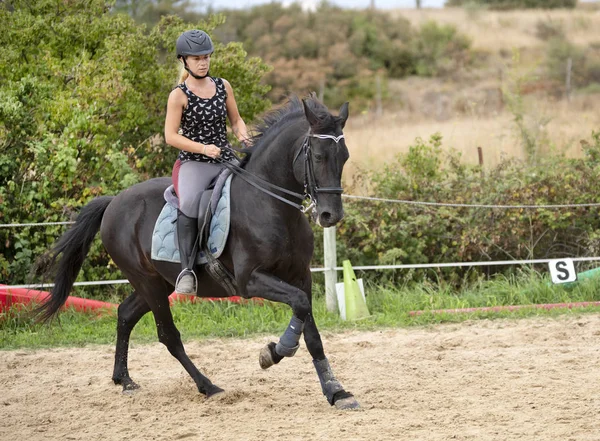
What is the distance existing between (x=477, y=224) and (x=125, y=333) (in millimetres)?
5100

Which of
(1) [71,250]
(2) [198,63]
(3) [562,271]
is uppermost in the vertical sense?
(2) [198,63]

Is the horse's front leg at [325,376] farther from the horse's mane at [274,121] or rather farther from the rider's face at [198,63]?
the rider's face at [198,63]

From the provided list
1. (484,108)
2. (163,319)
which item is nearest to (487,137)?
(163,319)

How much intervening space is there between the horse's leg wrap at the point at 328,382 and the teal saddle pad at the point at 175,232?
42.5 inches

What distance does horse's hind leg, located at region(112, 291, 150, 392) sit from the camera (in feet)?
21.7

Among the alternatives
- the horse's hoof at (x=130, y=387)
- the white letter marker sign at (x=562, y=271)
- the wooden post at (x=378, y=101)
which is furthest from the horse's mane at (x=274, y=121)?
the wooden post at (x=378, y=101)

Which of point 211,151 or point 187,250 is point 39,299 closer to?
point 187,250

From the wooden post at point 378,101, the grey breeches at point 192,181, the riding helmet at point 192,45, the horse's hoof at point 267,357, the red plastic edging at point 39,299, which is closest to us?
the horse's hoof at point 267,357

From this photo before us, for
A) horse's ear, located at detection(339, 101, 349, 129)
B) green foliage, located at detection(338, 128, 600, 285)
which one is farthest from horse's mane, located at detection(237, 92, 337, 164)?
green foliage, located at detection(338, 128, 600, 285)

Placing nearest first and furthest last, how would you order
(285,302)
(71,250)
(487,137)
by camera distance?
1. (285,302)
2. (71,250)
3. (487,137)

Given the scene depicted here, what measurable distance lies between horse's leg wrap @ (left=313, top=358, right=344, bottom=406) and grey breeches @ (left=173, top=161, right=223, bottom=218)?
1405 millimetres

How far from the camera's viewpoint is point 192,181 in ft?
19.3

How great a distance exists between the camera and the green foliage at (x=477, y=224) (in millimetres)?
10008

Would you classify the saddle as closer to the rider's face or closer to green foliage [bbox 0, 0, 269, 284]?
the rider's face
